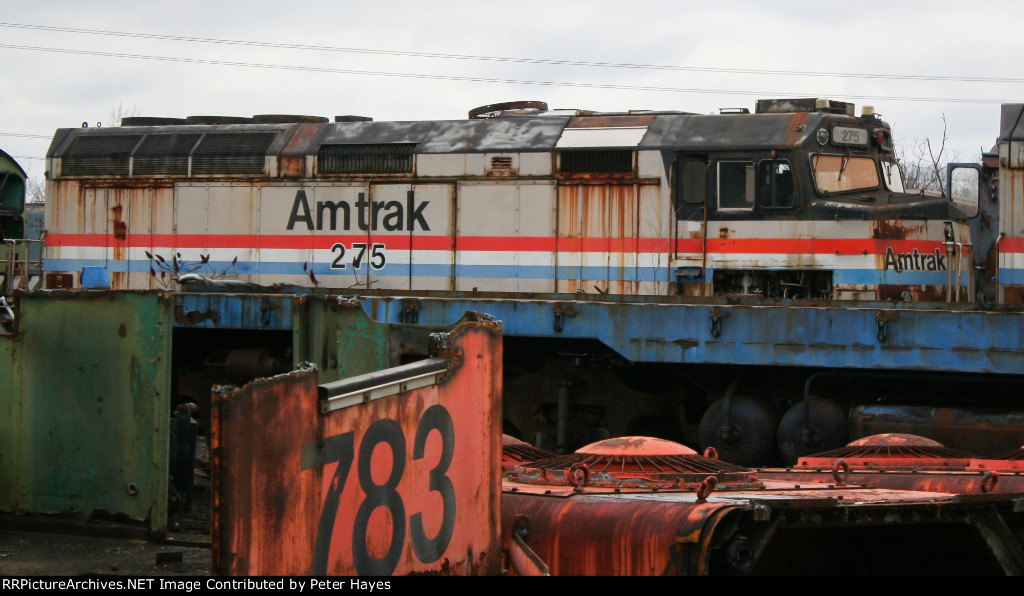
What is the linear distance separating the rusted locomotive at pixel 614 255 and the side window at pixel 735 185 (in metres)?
0.02

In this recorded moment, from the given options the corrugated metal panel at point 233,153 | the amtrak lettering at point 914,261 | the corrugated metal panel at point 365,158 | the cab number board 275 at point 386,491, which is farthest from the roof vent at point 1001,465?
the corrugated metal panel at point 233,153

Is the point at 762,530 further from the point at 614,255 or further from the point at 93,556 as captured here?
the point at 614,255

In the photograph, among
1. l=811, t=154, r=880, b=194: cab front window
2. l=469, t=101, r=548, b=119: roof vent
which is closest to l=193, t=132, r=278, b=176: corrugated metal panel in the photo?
l=469, t=101, r=548, b=119: roof vent

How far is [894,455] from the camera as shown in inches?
293

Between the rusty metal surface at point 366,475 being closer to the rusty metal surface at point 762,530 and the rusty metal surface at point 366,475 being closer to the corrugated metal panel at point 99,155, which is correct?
the rusty metal surface at point 762,530

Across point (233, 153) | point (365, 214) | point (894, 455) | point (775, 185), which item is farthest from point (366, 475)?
point (233, 153)

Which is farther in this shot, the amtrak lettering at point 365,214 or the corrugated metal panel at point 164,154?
the corrugated metal panel at point 164,154

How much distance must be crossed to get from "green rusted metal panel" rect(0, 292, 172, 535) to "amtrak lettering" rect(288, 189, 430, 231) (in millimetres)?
6894

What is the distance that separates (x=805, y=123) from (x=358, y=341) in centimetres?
668

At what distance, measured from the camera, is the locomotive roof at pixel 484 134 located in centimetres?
1120

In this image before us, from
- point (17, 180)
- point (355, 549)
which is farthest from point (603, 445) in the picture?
point (17, 180)

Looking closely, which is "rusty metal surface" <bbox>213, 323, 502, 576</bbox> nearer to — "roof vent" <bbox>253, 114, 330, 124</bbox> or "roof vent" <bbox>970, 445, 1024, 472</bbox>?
"roof vent" <bbox>970, 445, 1024, 472</bbox>

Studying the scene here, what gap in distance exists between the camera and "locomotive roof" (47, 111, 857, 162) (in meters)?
11.2

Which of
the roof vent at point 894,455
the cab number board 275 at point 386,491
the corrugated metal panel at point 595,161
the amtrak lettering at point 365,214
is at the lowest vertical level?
the roof vent at point 894,455
